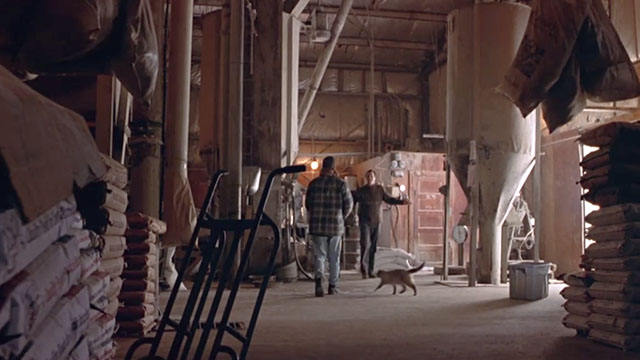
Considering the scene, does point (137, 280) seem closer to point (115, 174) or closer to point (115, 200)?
point (115, 200)

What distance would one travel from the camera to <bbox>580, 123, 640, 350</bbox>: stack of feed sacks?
14.8 feet

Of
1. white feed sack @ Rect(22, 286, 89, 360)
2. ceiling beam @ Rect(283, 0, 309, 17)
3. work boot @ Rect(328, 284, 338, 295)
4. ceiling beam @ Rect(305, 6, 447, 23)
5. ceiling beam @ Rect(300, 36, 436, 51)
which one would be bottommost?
work boot @ Rect(328, 284, 338, 295)

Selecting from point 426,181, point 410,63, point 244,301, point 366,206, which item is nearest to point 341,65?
point 410,63

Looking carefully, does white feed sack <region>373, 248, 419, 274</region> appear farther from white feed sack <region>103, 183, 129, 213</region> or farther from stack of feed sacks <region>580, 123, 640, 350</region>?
white feed sack <region>103, 183, 129, 213</region>

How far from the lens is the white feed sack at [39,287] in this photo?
1.59 meters

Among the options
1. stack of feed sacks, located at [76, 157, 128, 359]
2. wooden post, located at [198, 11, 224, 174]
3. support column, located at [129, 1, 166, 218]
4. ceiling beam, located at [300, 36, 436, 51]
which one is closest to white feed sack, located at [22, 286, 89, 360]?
stack of feed sacks, located at [76, 157, 128, 359]

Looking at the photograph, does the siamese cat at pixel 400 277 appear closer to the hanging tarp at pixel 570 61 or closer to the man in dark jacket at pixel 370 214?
the man in dark jacket at pixel 370 214

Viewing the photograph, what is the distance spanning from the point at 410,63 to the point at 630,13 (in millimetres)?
9910

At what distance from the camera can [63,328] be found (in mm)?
2100

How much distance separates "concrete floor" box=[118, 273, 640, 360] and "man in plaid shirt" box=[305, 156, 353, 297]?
18.8 inches

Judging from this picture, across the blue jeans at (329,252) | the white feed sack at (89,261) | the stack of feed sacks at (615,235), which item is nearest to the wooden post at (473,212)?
the blue jeans at (329,252)

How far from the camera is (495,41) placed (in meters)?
9.58

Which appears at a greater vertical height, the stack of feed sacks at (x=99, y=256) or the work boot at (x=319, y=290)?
the stack of feed sacks at (x=99, y=256)

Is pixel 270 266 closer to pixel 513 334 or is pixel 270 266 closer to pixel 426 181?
pixel 513 334
